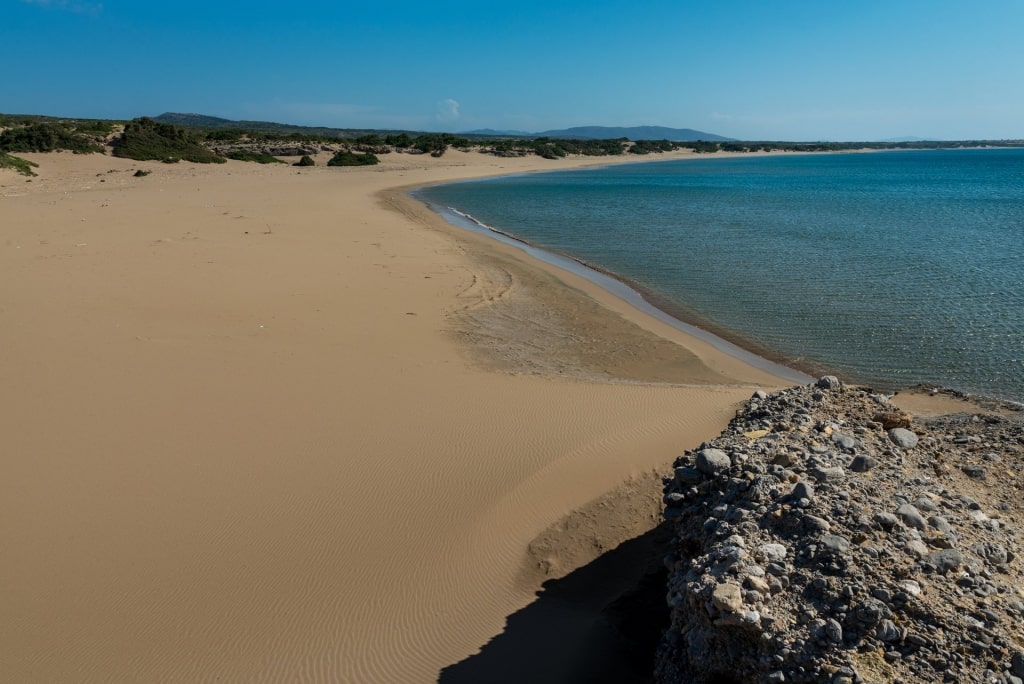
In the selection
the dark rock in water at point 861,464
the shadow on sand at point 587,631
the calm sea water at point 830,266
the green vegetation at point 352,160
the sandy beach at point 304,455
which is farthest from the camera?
the green vegetation at point 352,160

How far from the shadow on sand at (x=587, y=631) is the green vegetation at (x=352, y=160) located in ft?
169

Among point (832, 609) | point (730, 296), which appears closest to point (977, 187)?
point (730, 296)

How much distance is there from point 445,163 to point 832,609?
62.0 meters

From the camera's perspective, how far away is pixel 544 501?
656 centimetres

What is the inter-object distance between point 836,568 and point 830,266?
1686 cm

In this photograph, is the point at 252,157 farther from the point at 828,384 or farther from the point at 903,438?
the point at 903,438

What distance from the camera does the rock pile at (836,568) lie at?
11.6 feet

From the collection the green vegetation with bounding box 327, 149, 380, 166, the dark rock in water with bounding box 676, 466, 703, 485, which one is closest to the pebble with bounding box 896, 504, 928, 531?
the dark rock in water with bounding box 676, 466, 703, 485

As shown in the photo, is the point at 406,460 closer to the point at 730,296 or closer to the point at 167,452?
the point at 167,452

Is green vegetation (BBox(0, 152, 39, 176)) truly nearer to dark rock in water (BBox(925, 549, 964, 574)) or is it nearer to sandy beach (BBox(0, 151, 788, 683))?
sandy beach (BBox(0, 151, 788, 683))

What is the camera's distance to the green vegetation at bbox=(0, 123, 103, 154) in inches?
1526

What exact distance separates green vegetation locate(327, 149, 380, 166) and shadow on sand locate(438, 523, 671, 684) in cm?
5156

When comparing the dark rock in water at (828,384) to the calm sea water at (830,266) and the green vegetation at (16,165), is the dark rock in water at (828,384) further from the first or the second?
the green vegetation at (16,165)

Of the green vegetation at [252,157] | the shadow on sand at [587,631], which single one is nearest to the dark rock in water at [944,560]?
the shadow on sand at [587,631]
